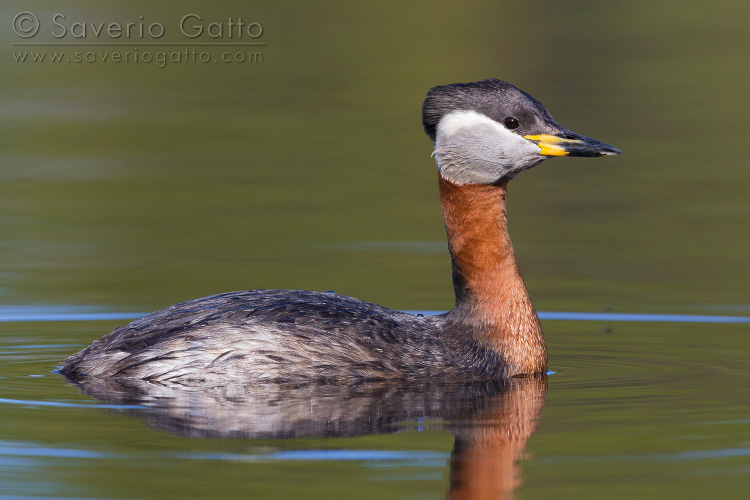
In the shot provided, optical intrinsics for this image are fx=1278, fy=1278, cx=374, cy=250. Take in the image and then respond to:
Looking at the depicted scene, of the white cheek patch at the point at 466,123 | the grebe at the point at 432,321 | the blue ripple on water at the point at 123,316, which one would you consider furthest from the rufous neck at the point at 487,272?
the blue ripple on water at the point at 123,316

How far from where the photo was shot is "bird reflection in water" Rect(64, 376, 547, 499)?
6.89m

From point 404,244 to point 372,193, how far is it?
2.08 meters

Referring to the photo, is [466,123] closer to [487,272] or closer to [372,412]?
[487,272]

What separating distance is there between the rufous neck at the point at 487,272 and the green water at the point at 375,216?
461 mm

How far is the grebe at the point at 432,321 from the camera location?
8.56m

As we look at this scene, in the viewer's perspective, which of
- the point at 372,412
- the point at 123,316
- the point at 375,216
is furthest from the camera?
the point at 375,216

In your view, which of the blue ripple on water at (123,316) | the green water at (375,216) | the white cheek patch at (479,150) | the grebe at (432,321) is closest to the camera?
the green water at (375,216)

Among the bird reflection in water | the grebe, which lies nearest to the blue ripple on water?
the grebe

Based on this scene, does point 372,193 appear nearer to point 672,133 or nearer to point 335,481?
point 672,133

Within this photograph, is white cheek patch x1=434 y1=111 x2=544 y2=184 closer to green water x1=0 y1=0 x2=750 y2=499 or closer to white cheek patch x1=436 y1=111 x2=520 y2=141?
white cheek patch x1=436 y1=111 x2=520 y2=141

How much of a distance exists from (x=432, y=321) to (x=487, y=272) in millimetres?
541

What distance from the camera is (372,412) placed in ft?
25.8

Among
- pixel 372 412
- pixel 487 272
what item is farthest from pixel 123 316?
pixel 372 412

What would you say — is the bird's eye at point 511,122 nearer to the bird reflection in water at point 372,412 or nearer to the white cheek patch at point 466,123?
the white cheek patch at point 466,123
